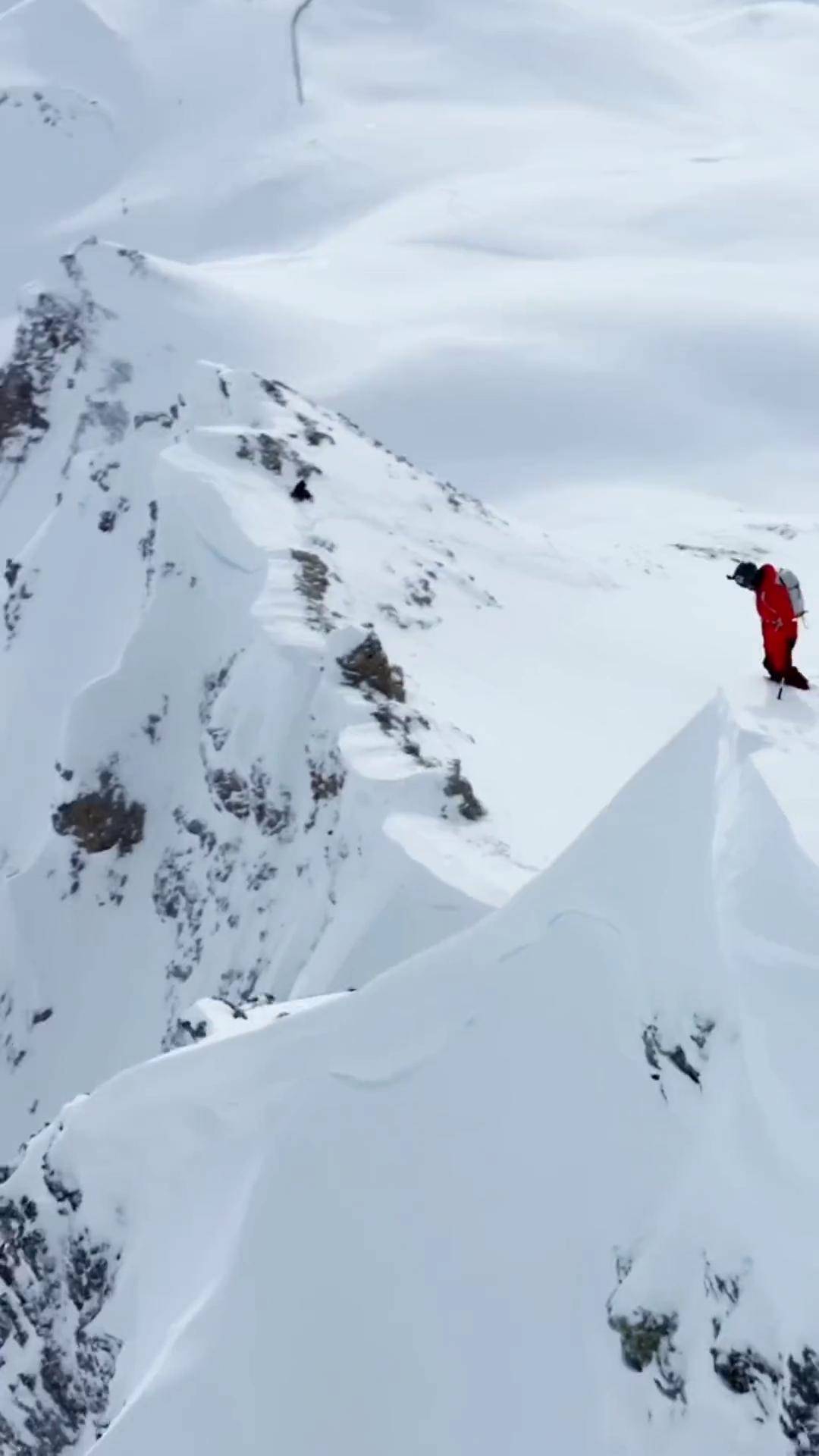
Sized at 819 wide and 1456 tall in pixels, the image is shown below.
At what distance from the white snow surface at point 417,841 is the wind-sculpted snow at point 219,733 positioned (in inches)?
2.7

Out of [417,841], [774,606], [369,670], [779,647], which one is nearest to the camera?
[779,647]

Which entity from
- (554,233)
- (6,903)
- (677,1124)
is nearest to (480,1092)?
(677,1124)

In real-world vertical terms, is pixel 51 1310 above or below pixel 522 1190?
below

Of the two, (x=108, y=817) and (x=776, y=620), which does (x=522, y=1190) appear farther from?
(x=108, y=817)

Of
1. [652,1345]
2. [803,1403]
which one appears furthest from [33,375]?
[803,1403]

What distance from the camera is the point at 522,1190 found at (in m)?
7.80

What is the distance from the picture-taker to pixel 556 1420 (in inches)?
282

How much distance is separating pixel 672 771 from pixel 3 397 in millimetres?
22665

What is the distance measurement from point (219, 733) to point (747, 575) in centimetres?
631

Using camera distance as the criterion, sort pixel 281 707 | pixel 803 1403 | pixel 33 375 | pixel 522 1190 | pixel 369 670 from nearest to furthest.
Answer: pixel 803 1403, pixel 522 1190, pixel 369 670, pixel 281 707, pixel 33 375

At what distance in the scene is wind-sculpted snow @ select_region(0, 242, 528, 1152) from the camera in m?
12.8

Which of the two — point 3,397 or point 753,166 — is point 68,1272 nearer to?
point 3,397

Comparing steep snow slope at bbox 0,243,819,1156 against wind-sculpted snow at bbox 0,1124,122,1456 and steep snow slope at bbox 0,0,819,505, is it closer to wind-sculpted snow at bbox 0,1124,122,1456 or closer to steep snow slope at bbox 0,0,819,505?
wind-sculpted snow at bbox 0,1124,122,1456

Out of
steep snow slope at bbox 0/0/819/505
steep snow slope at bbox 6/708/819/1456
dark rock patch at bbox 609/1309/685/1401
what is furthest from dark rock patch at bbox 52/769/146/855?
steep snow slope at bbox 0/0/819/505
